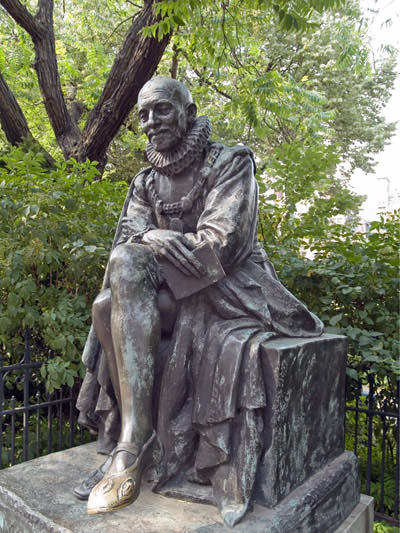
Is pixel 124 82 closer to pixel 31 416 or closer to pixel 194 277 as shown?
pixel 31 416

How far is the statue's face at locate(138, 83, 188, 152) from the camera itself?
7.18ft

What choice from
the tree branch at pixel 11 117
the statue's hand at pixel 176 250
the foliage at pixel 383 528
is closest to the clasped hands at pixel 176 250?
the statue's hand at pixel 176 250

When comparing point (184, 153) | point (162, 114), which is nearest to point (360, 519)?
point (184, 153)

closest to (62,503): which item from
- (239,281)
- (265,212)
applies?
(239,281)

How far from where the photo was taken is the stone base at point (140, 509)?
5.41 feet

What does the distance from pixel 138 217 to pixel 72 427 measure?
1722 millimetres

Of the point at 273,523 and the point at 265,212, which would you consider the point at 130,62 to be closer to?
the point at 265,212

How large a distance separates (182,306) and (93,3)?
389 inches

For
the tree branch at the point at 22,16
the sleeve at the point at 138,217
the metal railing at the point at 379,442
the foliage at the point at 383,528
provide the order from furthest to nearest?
the tree branch at the point at 22,16 → the metal railing at the point at 379,442 → the foliage at the point at 383,528 → the sleeve at the point at 138,217

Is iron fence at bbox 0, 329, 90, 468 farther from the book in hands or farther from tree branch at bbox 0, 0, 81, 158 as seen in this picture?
tree branch at bbox 0, 0, 81, 158

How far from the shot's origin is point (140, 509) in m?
1.76

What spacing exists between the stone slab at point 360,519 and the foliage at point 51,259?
68.5 inches

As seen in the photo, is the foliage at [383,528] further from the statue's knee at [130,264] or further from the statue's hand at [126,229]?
the statue's hand at [126,229]

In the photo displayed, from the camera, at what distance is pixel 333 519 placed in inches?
81.3
